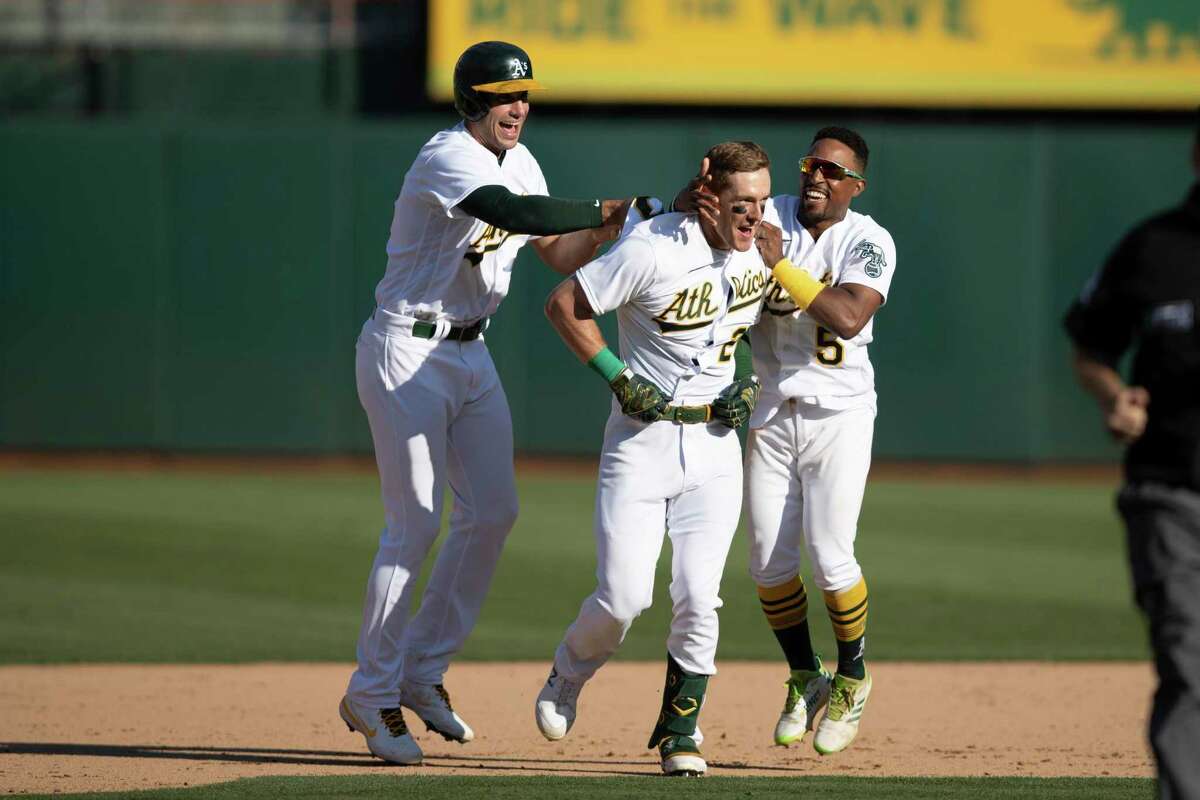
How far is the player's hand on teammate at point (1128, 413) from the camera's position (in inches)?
134

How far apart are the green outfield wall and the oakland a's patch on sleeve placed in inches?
319

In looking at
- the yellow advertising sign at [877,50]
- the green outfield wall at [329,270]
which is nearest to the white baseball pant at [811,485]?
the green outfield wall at [329,270]

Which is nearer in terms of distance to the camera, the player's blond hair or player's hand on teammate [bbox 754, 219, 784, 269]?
the player's blond hair

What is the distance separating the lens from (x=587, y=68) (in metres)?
13.5

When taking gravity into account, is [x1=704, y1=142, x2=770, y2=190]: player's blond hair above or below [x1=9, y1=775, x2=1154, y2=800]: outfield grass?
above

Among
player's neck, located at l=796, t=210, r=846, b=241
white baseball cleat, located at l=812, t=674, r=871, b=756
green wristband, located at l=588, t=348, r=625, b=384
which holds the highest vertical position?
player's neck, located at l=796, t=210, r=846, b=241

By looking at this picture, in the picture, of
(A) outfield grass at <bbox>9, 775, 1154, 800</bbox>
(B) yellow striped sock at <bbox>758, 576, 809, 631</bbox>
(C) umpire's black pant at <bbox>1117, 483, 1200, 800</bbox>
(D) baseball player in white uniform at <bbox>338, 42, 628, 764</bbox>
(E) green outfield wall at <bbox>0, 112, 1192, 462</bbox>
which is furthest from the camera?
(E) green outfield wall at <bbox>0, 112, 1192, 462</bbox>

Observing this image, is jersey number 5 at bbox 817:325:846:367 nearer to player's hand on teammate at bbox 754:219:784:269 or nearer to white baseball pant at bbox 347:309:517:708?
player's hand on teammate at bbox 754:219:784:269

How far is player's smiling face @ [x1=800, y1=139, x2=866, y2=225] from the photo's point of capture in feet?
17.3

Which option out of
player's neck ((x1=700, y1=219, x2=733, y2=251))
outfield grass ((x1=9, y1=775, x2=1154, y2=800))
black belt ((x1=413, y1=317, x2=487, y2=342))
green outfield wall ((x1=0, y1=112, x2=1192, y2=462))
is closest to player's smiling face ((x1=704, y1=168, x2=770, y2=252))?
player's neck ((x1=700, y1=219, x2=733, y2=251))

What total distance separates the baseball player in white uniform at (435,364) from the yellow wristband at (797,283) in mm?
499

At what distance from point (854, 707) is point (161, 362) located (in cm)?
925

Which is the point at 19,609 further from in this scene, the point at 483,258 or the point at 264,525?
the point at 483,258

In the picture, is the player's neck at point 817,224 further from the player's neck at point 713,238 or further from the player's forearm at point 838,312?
the player's neck at point 713,238
